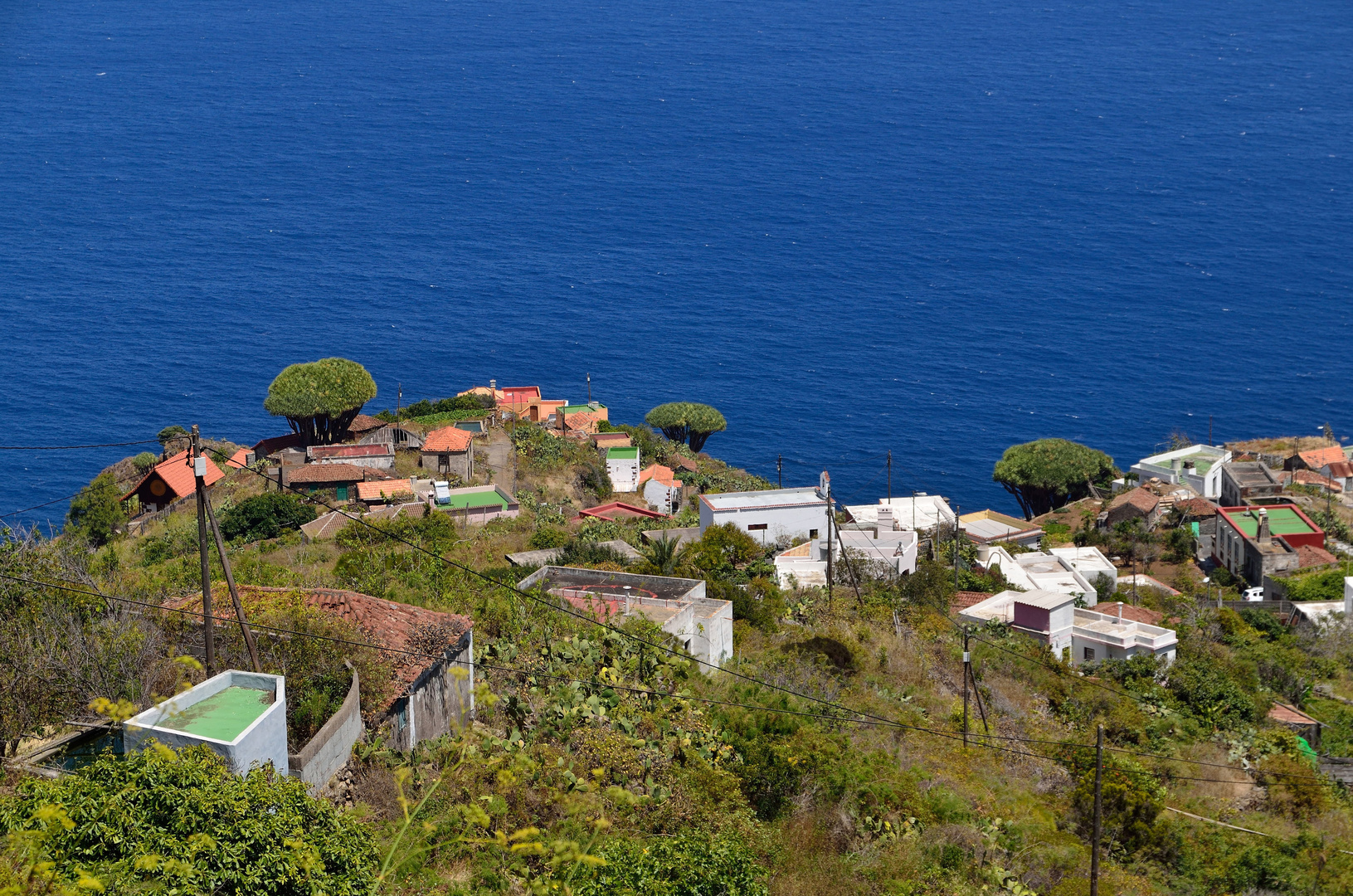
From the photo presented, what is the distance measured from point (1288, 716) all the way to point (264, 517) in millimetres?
38705

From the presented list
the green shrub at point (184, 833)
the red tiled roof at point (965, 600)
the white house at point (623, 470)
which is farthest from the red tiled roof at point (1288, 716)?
the white house at point (623, 470)

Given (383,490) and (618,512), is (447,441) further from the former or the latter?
(618,512)

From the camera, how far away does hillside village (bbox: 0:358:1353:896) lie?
12945 millimetres

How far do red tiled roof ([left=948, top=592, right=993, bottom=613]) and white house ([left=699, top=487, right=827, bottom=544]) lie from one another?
25.3 ft

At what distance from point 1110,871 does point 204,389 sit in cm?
8549

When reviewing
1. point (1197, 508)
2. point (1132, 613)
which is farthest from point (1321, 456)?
point (1132, 613)

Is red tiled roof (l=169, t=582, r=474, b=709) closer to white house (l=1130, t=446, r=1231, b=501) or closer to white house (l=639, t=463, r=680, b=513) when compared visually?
white house (l=639, t=463, r=680, b=513)

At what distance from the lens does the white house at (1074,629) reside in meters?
40.6

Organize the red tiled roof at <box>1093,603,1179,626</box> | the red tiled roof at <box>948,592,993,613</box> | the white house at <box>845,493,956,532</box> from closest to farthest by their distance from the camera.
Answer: the red tiled roof at <box>948,592,993,613</box> → the red tiled roof at <box>1093,603,1179,626</box> → the white house at <box>845,493,956,532</box>

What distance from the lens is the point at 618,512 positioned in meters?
59.8

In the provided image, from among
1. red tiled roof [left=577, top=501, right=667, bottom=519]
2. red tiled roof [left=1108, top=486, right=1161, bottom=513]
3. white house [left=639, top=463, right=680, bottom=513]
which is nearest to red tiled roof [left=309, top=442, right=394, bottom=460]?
red tiled roof [left=577, top=501, right=667, bottom=519]

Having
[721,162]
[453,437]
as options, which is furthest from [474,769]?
[721,162]

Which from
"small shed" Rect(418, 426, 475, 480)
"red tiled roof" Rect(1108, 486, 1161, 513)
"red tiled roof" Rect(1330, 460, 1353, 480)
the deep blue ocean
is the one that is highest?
the deep blue ocean

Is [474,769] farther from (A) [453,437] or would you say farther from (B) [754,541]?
(A) [453,437]
